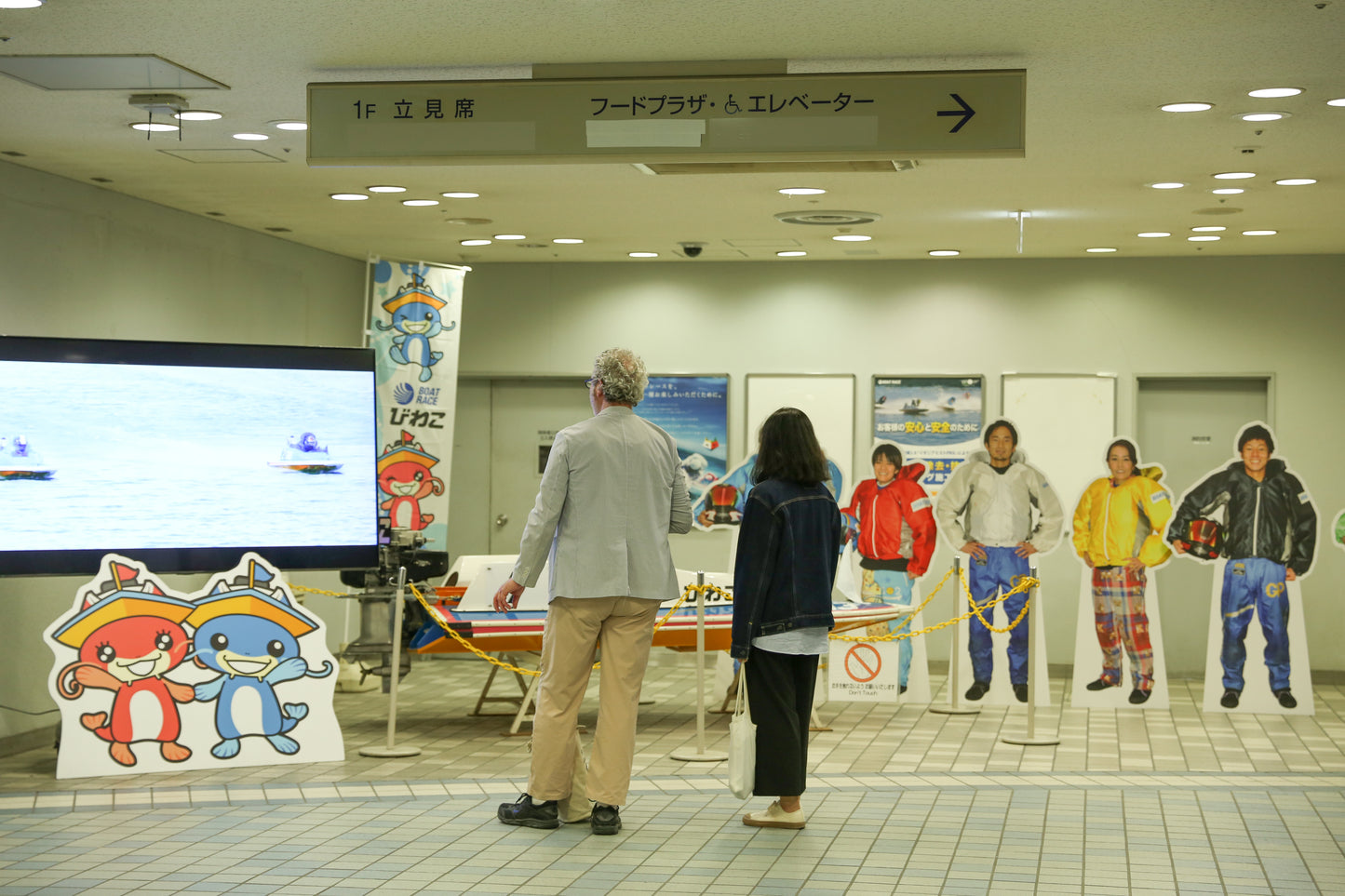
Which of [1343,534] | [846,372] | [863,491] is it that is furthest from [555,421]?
[1343,534]

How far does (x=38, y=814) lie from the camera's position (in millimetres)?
5723

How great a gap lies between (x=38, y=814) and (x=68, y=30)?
299cm

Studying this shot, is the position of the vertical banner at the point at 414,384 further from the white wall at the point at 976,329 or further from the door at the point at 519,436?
the door at the point at 519,436

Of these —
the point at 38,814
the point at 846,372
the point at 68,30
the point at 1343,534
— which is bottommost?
the point at 38,814

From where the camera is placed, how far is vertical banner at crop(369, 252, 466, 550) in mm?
9195

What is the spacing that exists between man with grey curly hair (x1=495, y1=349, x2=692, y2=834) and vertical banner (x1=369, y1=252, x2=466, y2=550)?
4.01m

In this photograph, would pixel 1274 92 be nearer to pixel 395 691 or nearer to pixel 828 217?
pixel 828 217

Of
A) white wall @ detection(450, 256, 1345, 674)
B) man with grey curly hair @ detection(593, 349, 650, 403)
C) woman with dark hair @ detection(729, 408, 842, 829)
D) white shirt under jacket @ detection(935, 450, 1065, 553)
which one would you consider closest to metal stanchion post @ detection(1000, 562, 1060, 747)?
white shirt under jacket @ detection(935, 450, 1065, 553)

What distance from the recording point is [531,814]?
5.48m

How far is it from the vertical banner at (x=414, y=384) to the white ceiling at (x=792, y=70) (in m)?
0.42

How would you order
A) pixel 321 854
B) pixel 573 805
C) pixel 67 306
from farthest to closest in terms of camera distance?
pixel 67 306
pixel 573 805
pixel 321 854

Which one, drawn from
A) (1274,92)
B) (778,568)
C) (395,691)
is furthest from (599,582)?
(1274,92)

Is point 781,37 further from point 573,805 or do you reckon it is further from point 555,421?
point 555,421

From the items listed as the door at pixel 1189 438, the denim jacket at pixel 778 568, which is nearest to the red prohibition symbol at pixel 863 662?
the denim jacket at pixel 778 568
